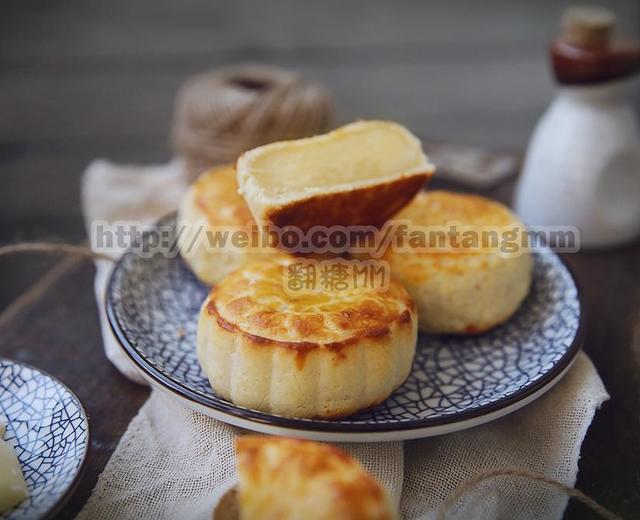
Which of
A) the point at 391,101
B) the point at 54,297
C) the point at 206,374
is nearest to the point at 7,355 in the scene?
the point at 54,297

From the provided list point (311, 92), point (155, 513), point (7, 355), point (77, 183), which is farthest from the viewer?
point (77, 183)

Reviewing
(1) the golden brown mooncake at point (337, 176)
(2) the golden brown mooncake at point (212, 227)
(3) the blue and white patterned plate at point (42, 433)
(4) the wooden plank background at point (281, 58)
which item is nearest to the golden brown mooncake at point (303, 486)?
(3) the blue and white patterned plate at point (42, 433)

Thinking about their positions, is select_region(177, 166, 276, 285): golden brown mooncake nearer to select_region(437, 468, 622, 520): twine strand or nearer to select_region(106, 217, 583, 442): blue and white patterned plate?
select_region(106, 217, 583, 442): blue and white patterned plate

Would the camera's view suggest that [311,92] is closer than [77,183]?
Yes

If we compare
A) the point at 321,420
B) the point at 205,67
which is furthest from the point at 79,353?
the point at 205,67

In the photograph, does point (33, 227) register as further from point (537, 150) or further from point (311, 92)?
point (537, 150)

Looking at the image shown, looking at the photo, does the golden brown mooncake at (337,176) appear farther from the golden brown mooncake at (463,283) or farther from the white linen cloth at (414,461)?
the white linen cloth at (414,461)
